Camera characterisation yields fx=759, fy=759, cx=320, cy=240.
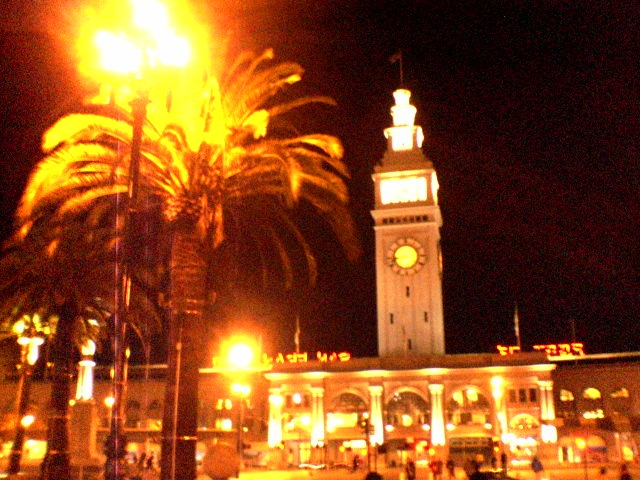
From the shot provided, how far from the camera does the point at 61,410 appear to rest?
26.3 meters

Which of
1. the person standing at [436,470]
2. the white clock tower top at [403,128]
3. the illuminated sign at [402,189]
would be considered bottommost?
the person standing at [436,470]

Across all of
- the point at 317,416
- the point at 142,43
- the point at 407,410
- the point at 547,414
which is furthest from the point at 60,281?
the point at 547,414

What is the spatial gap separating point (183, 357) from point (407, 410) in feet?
177

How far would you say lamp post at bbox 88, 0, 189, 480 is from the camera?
50.2ft

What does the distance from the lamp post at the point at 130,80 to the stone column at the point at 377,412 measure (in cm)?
5404

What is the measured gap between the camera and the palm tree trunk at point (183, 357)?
18375mm

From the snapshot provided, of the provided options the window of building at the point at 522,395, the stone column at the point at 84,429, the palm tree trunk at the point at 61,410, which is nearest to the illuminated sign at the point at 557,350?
the window of building at the point at 522,395

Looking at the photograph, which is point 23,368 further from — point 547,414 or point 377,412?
point 547,414

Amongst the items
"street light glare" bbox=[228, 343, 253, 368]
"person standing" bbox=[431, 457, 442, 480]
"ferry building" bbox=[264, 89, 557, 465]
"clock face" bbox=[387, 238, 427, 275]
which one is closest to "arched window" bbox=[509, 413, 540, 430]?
"ferry building" bbox=[264, 89, 557, 465]

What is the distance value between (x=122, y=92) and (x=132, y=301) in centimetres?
1363

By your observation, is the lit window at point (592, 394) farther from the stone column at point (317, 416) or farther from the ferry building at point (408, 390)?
the stone column at point (317, 416)

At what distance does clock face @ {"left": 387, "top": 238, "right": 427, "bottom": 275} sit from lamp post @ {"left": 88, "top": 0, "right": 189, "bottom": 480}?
198 ft

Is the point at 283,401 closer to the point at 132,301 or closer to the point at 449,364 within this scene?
the point at 449,364

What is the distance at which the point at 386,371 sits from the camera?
69.9 m
